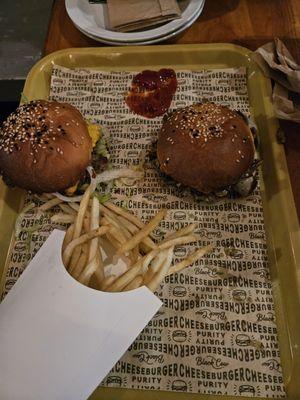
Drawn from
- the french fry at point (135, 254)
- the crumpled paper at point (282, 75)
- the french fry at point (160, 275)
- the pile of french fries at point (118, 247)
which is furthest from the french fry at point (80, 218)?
the crumpled paper at point (282, 75)

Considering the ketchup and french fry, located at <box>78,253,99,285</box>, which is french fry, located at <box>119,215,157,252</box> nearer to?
french fry, located at <box>78,253,99,285</box>

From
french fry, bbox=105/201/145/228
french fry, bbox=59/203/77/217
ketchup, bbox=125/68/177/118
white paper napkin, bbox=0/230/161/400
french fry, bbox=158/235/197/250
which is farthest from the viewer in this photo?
ketchup, bbox=125/68/177/118

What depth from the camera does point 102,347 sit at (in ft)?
4.64

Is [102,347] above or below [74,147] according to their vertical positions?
below

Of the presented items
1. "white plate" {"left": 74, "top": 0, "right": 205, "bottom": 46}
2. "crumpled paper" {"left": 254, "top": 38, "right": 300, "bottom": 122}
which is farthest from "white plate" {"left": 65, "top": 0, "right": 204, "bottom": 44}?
"crumpled paper" {"left": 254, "top": 38, "right": 300, "bottom": 122}

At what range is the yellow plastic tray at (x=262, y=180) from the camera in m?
1.54

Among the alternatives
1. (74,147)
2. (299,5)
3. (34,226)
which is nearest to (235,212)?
(74,147)

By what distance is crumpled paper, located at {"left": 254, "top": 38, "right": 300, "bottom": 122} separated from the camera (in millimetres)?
→ 2004

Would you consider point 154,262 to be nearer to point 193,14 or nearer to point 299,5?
point 193,14

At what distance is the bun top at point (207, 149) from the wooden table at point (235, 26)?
713 millimetres

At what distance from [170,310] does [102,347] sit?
1.10ft

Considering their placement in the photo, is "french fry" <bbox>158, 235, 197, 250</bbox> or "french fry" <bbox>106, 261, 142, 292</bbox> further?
"french fry" <bbox>158, 235, 197, 250</bbox>

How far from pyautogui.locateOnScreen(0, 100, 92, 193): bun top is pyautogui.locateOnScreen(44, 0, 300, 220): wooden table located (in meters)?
0.77

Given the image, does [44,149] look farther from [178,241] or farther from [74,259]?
[178,241]
